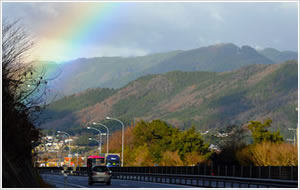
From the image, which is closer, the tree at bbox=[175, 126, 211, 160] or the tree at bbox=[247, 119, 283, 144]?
the tree at bbox=[247, 119, 283, 144]

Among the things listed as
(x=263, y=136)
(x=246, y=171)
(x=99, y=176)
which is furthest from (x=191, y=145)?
(x=246, y=171)

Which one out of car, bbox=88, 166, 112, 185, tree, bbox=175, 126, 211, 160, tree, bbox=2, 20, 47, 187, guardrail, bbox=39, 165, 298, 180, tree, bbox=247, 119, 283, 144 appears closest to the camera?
tree, bbox=2, 20, 47, 187

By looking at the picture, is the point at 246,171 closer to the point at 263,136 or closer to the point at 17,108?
the point at 17,108

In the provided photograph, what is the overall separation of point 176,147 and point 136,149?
3042 centimetres

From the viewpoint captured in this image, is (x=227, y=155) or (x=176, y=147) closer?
(x=227, y=155)

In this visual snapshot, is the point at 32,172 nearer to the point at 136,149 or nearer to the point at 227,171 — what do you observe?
the point at 227,171

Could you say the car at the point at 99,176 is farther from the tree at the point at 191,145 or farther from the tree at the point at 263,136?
the tree at the point at 191,145

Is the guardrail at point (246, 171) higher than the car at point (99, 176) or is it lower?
higher

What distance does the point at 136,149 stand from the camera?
15512 centimetres

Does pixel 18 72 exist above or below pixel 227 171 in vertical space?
above

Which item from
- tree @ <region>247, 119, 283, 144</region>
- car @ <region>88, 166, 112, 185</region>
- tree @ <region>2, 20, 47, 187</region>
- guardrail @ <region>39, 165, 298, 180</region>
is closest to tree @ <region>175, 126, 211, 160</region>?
tree @ <region>247, 119, 283, 144</region>

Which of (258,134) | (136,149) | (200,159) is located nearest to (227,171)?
(258,134)

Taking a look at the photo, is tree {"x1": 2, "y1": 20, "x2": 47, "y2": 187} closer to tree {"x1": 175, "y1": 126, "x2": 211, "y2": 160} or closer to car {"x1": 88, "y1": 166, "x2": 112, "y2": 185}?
car {"x1": 88, "y1": 166, "x2": 112, "y2": 185}

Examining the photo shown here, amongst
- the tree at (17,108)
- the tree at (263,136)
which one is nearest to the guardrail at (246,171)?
the tree at (17,108)
